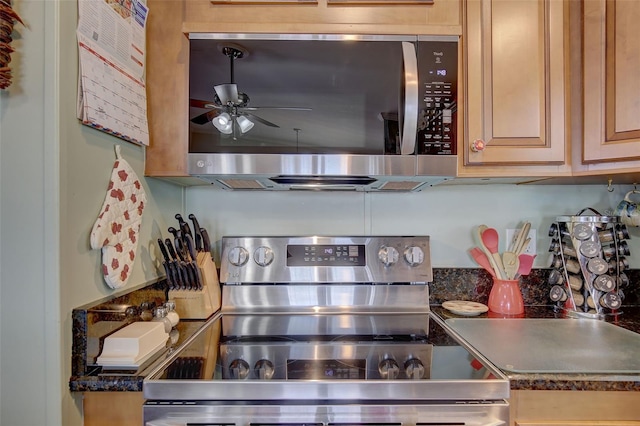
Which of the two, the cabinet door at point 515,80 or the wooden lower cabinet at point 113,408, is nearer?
the wooden lower cabinet at point 113,408

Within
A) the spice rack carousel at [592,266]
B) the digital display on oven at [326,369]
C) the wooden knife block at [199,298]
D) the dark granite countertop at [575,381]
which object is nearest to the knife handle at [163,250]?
the wooden knife block at [199,298]

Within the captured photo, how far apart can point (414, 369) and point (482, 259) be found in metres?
0.68

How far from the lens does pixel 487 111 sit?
1057mm

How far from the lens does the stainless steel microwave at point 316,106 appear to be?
0.99m

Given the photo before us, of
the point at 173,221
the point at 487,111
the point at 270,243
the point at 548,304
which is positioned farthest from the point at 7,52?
the point at 548,304

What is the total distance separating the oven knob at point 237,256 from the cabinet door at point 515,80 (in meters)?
0.85

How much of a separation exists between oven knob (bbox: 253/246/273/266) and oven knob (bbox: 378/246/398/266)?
41 centimetres

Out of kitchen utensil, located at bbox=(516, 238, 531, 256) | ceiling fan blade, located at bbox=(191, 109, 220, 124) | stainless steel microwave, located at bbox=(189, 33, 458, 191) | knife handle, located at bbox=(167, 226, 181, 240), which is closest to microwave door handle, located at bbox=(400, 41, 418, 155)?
stainless steel microwave, located at bbox=(189, 33, 458, 191)

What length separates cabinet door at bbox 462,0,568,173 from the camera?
105 cm

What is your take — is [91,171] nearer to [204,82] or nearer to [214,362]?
[204,82]

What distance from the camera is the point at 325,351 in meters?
0.92

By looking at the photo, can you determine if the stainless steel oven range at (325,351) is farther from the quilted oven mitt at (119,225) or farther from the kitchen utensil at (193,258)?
the quilted oven mitt at (119,225)

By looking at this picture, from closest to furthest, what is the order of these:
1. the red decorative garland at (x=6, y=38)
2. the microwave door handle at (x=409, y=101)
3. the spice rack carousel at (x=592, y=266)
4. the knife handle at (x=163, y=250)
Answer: the red decorative garland at (x=6, y=38) < the microwave door handle at (x=409, y=101) < the knife handle at (x=163, y=250) < the spice rack carousel at (x=592, y=266)

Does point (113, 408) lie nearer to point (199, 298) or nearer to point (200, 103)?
point (199, 298)
